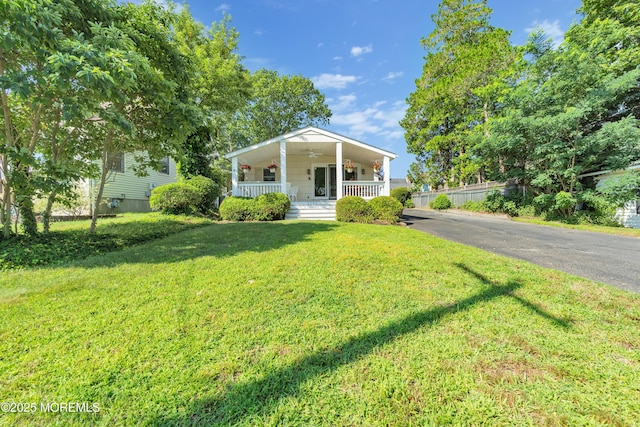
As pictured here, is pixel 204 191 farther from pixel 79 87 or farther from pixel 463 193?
pixel 463 193

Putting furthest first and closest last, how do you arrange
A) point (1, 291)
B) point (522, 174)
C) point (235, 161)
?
point (522, 174) → point (235, 161) → point (1, 291)

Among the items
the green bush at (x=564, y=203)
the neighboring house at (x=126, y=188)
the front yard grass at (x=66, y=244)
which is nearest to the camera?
the front yard grass at (x=66, y=244)

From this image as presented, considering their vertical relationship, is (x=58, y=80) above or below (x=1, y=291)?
above

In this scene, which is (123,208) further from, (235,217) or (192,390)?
(192,390)

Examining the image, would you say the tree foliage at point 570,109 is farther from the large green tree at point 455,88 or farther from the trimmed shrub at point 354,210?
the trimmed shrub at point 354,210

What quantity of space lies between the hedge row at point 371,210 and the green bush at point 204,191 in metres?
5.73

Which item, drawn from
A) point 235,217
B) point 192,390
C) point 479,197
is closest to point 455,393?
point 192,390

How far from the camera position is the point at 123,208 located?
13.6 m

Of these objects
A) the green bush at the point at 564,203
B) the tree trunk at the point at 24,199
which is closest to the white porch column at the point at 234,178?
the tree trunk at the point at 24,199

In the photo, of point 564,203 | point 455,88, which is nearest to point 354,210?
point 564,203

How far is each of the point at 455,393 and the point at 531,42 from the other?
55.2ft

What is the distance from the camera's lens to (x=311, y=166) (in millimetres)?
14422

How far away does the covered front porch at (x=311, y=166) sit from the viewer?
10773 mm

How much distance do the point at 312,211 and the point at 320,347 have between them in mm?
8897
